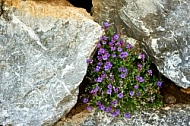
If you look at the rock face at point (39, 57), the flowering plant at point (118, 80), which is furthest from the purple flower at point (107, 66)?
the rock face at point (39, 57)

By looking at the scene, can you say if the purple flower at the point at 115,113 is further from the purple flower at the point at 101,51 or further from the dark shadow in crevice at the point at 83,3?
the dark shadow in crevice at the point at 83,3

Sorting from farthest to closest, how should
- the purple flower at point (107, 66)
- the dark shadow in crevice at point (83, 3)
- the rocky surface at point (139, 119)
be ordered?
the dark shadow in crevice at point (83, 3) < the rocky surface at point (139, 119) < the purple flower at point (107, 66)

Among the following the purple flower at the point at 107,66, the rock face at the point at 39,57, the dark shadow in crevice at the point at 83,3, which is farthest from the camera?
the dark shadow in crevice at the point at 83,3

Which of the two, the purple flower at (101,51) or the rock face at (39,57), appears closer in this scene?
the rock face at (39,57)

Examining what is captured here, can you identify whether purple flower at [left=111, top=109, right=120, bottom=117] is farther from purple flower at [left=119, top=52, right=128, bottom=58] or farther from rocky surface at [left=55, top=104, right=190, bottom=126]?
purple flower at [left=119, top=52, right=128, bottom=58]

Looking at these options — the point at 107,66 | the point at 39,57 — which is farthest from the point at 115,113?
the point at 39,57

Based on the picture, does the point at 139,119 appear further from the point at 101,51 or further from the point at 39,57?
the point at 39,57
